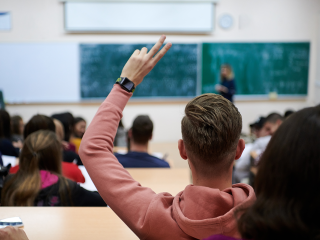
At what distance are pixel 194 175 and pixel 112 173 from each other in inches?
9.7

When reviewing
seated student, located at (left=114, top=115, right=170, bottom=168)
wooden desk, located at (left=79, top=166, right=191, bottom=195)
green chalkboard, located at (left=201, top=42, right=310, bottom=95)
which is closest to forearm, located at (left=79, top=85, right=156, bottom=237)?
wooden desk, located at (left=79, top=166, right=191, bottom=195)

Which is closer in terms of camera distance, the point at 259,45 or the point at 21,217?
the point at 21,217

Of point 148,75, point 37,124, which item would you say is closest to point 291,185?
point 37,124

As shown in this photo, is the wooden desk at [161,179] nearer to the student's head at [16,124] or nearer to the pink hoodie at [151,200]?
the pink hoodie at [151,200]

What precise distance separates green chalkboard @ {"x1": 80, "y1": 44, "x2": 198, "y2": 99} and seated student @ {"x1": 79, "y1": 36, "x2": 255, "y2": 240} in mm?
4985

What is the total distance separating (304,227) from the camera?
0.50 meters

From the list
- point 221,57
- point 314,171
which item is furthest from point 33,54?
point 314,171

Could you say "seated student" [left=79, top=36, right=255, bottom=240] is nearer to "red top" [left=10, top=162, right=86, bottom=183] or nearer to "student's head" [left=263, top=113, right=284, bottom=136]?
"red top" [left=10, top=162, right=86, bottom=183]

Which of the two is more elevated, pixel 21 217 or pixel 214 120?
pixel 214 120

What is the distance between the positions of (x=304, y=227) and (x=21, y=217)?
1.08 m

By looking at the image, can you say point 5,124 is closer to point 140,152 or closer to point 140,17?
point 140,152

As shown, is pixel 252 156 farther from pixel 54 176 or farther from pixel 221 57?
pixel 221 57

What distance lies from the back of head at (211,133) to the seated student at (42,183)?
1.00m

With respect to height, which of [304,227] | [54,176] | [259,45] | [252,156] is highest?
[259,45]
